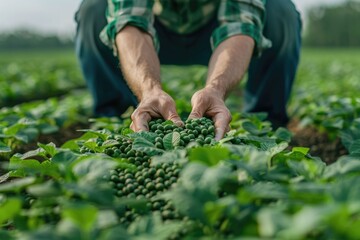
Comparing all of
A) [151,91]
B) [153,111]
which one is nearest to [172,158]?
[153,111]

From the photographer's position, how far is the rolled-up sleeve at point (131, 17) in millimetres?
2865

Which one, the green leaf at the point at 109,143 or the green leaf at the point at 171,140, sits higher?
the green leaf at the point at 171,140

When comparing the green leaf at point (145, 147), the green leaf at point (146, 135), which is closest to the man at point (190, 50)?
the green leaf at point (146, 135)

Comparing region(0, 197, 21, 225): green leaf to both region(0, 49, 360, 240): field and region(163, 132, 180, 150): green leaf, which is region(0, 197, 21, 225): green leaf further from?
region(163, 132, 180, 150): green leaf

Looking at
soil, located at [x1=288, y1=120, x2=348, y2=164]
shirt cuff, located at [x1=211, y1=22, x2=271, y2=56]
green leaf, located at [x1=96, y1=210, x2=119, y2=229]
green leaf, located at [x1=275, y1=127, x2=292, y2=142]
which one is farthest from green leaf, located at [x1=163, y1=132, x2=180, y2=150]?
soil, located at [x1=288, y1=120, x2=348, y2=164]

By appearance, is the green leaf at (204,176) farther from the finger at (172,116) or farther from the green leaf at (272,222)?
the finger at (172,116)

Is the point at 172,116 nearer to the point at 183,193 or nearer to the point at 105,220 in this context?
the point at 183,193

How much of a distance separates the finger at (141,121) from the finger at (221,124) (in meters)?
0.28

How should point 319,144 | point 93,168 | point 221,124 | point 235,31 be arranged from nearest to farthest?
point 93,168
point 221,124
point 235,31
point 319,144

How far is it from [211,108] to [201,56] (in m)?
1.45

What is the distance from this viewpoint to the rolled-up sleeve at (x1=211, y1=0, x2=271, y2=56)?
287 centimetres

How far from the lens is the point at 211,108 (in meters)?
2.30

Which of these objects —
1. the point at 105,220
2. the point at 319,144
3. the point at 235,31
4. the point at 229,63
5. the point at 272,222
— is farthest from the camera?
the point at 319,144

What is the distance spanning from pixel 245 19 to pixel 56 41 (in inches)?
2168
